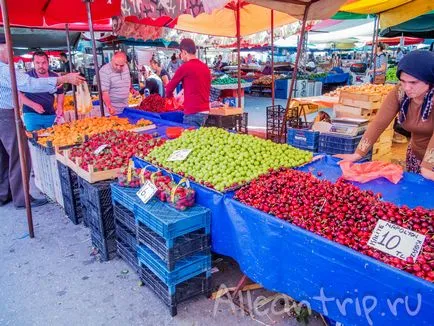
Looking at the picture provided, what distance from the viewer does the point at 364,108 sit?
5.12 metres

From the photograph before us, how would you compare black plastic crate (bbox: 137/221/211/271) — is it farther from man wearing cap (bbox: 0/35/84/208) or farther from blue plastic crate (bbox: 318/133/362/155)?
blue plastic crate (bbox: 318/133/362/155)

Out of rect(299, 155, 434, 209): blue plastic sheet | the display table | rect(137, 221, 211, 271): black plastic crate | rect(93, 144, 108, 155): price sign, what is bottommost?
rect(137, 221, 211, 271): black plastic crate

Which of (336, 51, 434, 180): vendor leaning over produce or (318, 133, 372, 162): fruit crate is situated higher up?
(336, 51, 434, 180): vendor leaning over produce

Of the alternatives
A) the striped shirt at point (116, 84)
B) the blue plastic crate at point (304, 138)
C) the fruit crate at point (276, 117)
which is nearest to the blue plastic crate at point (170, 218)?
the blue plastic crate at point (304, 138)

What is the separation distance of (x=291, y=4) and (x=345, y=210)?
10.4 feet

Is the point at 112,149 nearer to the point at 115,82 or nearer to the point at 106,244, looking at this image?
the point at 106,244

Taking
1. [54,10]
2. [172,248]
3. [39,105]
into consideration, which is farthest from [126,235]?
[54,10]

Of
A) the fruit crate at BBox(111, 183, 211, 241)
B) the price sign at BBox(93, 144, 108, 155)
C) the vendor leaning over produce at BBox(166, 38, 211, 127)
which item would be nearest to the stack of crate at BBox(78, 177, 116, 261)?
the price sign at BBox(93, 144, 108, 155)

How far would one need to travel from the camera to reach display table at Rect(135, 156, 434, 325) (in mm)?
1577

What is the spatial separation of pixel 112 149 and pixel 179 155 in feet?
3.39

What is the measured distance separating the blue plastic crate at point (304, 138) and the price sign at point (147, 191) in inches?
103

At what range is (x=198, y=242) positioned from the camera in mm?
2588

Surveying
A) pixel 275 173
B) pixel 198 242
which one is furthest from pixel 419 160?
pixel 198 242

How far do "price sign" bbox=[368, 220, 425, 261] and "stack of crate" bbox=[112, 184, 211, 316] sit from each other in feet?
3.95
